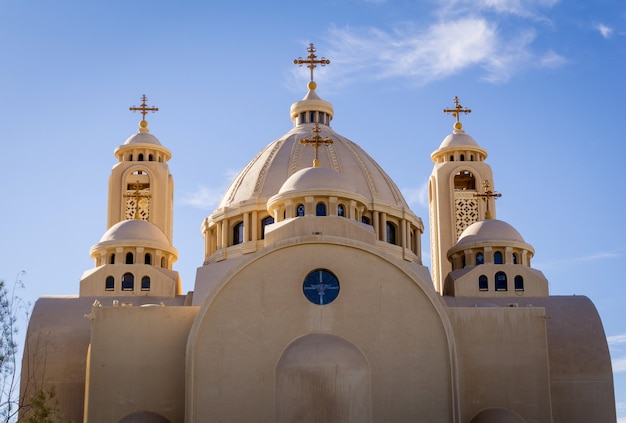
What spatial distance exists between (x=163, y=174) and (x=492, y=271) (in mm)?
13521

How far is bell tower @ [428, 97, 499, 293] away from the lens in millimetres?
44094

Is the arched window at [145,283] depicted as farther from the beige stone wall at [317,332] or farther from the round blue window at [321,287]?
the round blue window at [321,287]

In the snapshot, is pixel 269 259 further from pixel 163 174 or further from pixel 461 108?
pixel 461 108

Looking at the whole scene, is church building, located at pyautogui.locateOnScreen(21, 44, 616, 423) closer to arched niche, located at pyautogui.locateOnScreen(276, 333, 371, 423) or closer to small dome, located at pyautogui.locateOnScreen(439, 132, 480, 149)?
arched niche, located at pyautogui.locateOnScreen(276, 333, 371, 423)

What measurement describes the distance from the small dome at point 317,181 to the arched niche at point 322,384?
5752mm

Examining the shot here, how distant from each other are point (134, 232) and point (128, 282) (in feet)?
5.91

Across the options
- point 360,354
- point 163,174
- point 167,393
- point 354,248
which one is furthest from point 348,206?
point 163,174

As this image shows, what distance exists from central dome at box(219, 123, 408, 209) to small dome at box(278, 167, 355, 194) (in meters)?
4.29

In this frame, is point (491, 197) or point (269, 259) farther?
point (491, 197)

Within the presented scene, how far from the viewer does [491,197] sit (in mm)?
43625

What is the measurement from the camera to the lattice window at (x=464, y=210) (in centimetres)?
4428

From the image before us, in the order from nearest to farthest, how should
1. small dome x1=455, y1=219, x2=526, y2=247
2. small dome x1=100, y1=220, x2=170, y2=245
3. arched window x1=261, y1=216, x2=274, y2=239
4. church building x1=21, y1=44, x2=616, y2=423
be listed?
church building x1=21, y1=44, x2=616, y2=423
small dome x1=100, y1=220, x2=170, y2=245
small dome x1=455, y1=219, x2=526, y2=247
arched window x1=261, y1=216, x2=274, y2=239

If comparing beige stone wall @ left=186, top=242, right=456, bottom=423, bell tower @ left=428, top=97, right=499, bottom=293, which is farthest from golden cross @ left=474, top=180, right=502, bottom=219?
beige stone wall @ left=186, top=242, right=456, bottom=423

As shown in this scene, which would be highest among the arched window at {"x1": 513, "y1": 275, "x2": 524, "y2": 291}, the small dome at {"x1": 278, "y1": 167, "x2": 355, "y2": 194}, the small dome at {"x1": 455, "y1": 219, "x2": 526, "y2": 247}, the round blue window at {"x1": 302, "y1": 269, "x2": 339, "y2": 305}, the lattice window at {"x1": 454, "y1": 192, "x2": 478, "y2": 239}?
the lattice window at {"x1": 454, "y1": 192, "x2": 478, "y2": 239}
